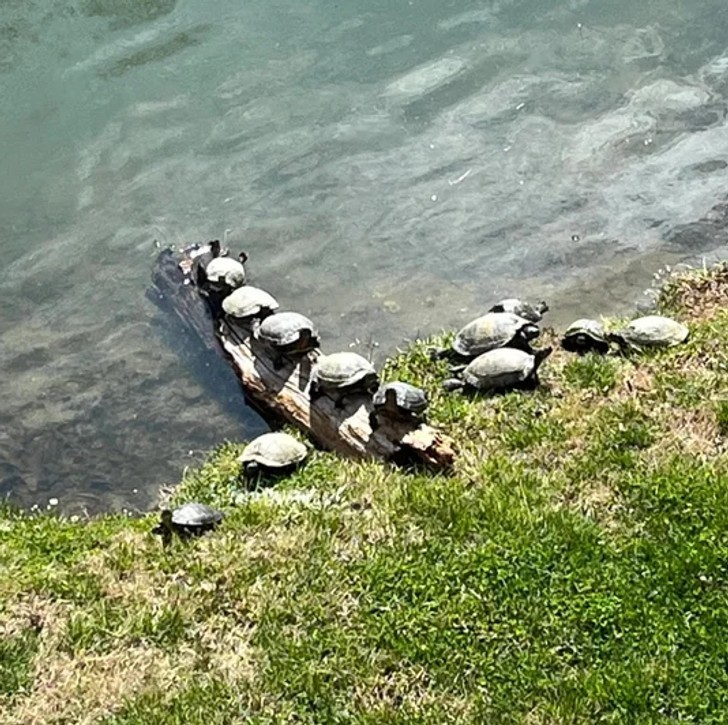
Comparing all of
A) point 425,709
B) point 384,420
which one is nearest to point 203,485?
point 384,420

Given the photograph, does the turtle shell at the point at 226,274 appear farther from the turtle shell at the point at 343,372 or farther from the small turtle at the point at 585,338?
the small turtle at the point at 585,338

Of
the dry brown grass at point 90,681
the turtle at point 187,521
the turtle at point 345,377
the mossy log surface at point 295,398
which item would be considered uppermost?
the dry brown grass at point 90,681

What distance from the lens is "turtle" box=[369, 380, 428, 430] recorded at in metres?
6.22

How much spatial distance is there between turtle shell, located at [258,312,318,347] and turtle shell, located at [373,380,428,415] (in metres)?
1.09

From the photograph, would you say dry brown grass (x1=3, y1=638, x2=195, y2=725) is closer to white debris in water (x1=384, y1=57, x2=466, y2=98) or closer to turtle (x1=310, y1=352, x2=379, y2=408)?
turtle (x1=310, y1=352, x2=379, y2=408)

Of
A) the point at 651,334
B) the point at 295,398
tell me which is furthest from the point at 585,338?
the point at 295,398

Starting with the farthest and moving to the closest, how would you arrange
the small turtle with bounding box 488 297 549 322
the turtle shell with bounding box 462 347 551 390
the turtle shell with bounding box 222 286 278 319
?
the turtle shell with bounding box 222 286 278 319 < the small turtle with bounding box 488 297 549 322 < the turtle shell with bounding box 462 347 551 390

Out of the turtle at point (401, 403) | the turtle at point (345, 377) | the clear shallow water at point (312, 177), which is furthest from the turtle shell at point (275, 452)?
the clear shallow water at point (312, 177)

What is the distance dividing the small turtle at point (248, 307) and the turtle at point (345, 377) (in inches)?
40.7

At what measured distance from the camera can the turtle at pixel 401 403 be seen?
622 centimetres

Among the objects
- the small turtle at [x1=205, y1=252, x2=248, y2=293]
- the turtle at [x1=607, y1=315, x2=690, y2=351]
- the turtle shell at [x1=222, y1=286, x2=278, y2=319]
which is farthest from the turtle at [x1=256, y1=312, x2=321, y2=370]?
the turtle at [x1=607, y1=315, x2=690, y2=351]

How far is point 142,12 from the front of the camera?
46.9ft

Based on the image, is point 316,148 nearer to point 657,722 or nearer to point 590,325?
point 590,325

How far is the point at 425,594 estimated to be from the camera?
5027 mm
